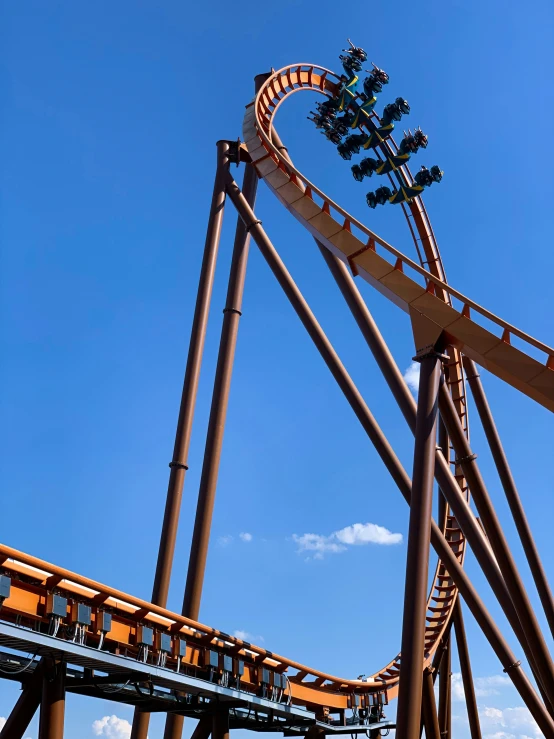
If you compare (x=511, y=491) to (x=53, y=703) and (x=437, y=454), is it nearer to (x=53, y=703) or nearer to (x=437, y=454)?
(x=437, y=454)

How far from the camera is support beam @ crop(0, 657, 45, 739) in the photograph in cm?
595

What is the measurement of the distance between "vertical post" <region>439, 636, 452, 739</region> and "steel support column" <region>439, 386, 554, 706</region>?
195 inches

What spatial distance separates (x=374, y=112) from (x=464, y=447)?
722 centimetres

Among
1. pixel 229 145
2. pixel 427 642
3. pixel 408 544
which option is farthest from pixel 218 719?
pixel 229 145

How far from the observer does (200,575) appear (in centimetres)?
918

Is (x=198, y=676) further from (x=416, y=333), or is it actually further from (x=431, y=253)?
(x=431, y=253)

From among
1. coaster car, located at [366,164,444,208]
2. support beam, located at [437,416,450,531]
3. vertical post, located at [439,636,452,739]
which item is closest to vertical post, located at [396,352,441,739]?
support beam, located at [437,416,450,531]

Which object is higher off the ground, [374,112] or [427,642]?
[374,112]

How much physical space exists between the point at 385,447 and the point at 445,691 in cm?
528

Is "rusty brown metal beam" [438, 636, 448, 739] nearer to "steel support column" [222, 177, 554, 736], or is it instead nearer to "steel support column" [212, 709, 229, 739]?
"steel support column" [222, 177, 554, 736]

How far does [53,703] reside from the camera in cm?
579

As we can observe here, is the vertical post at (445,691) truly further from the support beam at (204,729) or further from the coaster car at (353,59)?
the coaster car at (353,59)

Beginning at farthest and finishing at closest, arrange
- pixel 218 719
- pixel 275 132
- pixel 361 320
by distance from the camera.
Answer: pixel 275 132 → pixel 361 320 → pixel 218 719

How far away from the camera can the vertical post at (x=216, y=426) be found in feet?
29.6
